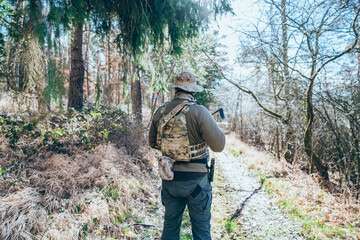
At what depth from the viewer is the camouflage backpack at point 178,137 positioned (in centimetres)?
220

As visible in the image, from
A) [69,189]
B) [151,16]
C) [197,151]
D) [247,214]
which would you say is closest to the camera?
[197,151]

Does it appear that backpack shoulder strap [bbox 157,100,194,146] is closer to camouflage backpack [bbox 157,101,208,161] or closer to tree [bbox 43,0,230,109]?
camouflage backpack [bbox 157,101,208,161]

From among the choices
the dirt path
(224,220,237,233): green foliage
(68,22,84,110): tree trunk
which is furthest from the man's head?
(68,22,84,110): tree trunk

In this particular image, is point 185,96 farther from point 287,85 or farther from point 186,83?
point 287,85

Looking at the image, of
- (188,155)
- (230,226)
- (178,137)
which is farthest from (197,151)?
(230,226)

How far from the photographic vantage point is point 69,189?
3260mm

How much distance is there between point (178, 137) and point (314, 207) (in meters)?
3.59

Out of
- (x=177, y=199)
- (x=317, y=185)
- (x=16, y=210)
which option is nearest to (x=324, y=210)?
(x=317, y=185)

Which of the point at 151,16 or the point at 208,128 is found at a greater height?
the point at 151,16

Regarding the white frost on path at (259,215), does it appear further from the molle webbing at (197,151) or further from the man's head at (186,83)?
the man's head at (186,83)

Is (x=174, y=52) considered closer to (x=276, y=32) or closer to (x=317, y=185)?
(x=276, y=32)

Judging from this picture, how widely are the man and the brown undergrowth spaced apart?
1294 mm

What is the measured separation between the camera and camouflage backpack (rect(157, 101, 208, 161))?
7.20 feet

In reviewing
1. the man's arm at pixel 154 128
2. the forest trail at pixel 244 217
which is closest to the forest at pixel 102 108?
the forest trail at pixel 244 217
